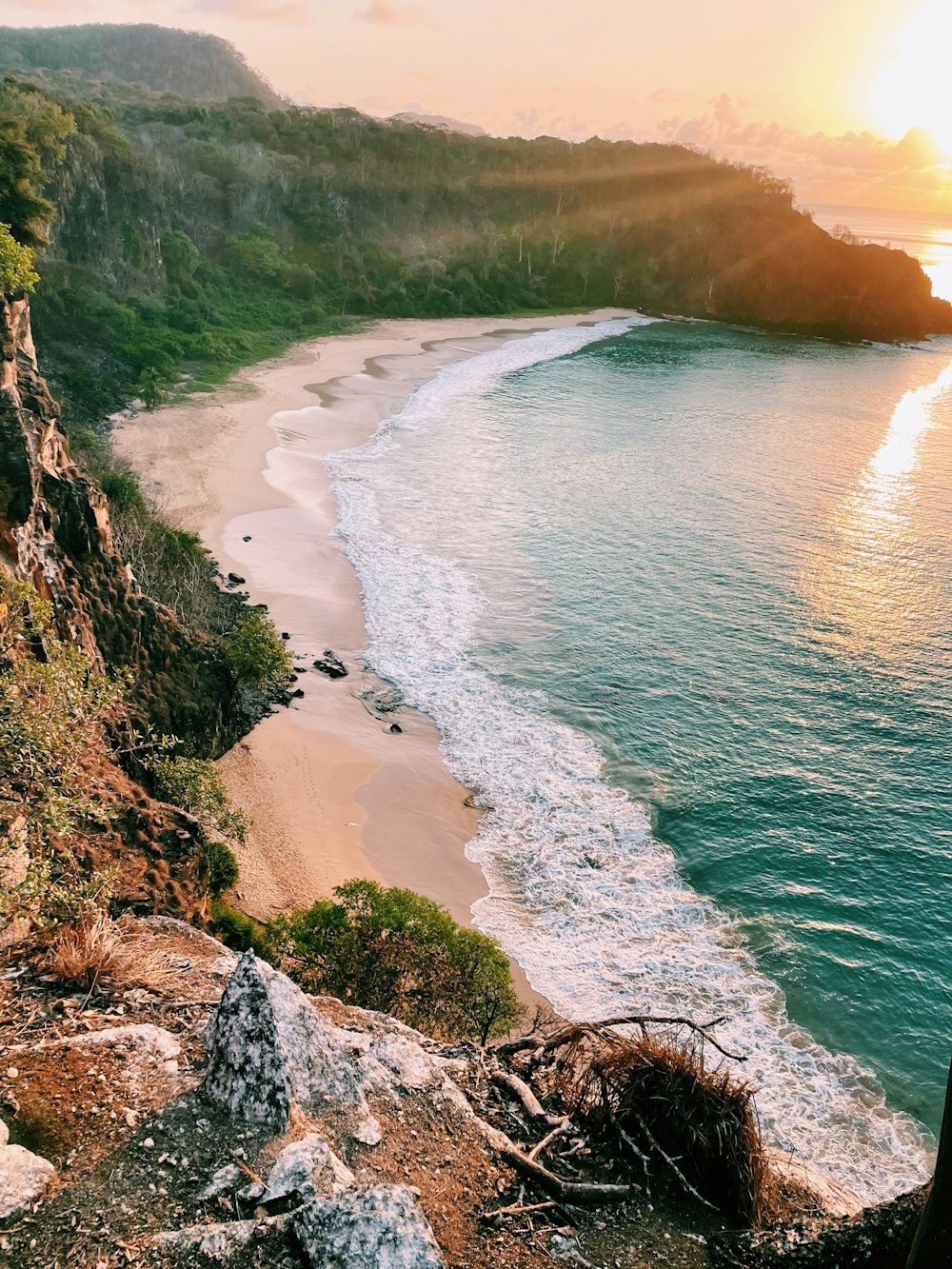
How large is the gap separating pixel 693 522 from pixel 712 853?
3297 centimetres

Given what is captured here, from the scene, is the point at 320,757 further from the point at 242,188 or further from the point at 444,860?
the point at 242,188

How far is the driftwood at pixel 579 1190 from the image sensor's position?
857 centimetres

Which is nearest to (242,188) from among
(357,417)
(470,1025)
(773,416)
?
(357,417)

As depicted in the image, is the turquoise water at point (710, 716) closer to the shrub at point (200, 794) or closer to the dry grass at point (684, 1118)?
the shrub at point (200, 794)

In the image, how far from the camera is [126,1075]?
9023 millimetres

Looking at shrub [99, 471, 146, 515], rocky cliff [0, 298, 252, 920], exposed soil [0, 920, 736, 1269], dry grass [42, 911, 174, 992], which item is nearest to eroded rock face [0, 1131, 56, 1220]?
exposed soil [0, 920, 736, 1269]

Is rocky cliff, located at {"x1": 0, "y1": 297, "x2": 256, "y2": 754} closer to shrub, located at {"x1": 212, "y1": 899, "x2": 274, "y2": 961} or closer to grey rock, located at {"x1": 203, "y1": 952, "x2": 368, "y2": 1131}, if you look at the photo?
shrub, located at {"x1": 212, "y1": 899, "x2": 274, "y2": 961}

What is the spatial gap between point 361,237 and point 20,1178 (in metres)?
151

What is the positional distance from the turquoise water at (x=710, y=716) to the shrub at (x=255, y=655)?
262 inches

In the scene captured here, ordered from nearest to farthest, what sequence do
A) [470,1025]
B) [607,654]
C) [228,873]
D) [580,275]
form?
[470,1025] < [228,873] < [607,654] < [580,275]

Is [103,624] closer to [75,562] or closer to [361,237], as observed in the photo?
[75,562]

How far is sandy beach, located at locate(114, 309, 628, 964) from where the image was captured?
25.7 m

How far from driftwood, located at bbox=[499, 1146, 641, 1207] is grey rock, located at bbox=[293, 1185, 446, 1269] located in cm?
Result: 166

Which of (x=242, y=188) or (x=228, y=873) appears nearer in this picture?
(x=228, y=873)
